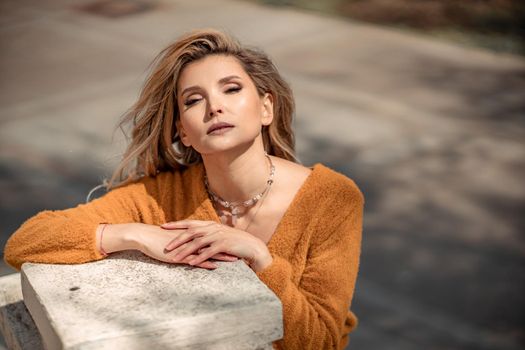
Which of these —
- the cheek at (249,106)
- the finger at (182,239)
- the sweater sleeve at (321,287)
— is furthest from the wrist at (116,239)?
the cheek at (249,106)

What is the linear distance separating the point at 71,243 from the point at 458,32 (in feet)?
20.0

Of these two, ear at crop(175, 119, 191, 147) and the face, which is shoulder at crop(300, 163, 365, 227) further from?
ear at crop(175, 119, 191, 147)

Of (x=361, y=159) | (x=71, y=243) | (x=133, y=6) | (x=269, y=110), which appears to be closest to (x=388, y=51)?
(x=361, y=159)

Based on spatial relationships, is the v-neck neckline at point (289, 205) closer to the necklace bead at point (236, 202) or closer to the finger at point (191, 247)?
the necklace bead at point (236, 202)

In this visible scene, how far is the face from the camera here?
2482 mm

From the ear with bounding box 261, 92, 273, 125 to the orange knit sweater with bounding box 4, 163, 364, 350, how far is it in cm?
21

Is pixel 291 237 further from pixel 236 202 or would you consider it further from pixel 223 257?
pixel 223 257

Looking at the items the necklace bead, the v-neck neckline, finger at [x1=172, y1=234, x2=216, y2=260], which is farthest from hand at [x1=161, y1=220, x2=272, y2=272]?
the necklace bead

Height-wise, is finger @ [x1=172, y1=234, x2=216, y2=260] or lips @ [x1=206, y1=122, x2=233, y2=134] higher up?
lips @ [x1=206, y1=122, x2=233, y2=134]

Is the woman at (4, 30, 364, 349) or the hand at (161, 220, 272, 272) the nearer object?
the hand at (161, 220, 272, 272)

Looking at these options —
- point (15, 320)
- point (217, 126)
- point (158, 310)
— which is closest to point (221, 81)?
point (217, 126)

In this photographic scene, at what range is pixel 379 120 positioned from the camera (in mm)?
6078

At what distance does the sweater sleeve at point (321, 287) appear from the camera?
2238 mm

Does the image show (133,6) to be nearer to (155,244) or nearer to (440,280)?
(440,280)
